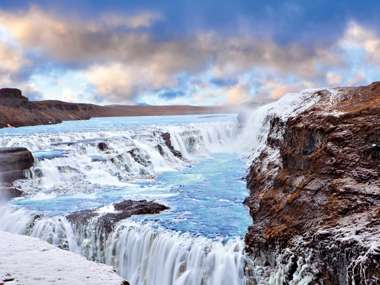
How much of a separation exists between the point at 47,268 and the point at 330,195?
5315mm

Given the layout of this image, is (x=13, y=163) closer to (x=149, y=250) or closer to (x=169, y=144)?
(x=149, y=250)

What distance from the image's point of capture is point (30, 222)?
15.1 meters

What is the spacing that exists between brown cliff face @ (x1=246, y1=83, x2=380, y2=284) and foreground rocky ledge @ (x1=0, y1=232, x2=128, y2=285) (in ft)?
11.4

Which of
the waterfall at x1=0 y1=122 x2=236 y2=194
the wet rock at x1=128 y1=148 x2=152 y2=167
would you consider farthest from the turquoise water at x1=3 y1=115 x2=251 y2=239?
the wet rock at x1=128 y1=148 x2=152 y2=167

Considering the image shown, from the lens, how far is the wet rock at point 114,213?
1359cm

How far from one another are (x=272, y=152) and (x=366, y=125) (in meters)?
6.79

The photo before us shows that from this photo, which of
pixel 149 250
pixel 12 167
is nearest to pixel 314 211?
pixel 149 250

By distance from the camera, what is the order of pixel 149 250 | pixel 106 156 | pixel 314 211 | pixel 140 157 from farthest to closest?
pixel 140 157
pixel 106 156
pixel 149 250
pixel 314 211

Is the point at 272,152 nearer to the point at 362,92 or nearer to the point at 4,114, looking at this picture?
the point at 362,92

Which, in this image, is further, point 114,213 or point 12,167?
point 12,167

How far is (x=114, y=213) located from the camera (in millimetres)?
14586

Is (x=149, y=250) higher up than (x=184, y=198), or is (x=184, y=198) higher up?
(x=184, y=198)

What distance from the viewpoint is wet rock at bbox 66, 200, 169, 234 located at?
13594 millimetres

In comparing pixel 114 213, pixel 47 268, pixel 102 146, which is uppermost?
pixel 102 146
